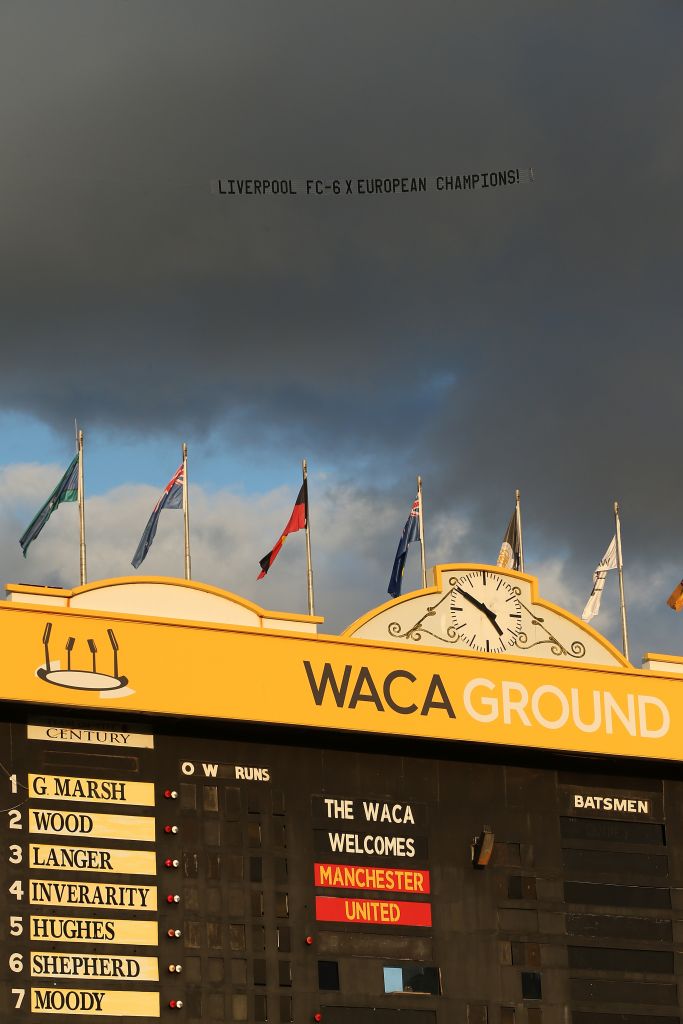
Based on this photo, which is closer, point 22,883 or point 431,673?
point 22,883

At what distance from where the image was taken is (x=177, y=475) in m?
38.9

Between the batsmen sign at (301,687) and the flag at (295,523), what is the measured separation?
2.89 m

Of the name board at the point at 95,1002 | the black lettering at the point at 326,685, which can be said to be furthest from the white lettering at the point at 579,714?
the name board at the point at 95,1002

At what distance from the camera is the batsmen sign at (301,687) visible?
33.8m

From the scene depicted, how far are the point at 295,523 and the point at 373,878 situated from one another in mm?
6958

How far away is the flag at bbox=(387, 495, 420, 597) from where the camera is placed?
134 ft

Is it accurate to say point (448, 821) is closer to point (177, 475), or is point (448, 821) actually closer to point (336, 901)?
point (336, 901)

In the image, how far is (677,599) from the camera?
141 ft

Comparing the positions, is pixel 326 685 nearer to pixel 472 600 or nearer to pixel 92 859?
pixel 472 600

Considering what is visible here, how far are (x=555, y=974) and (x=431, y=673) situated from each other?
17.3 feet

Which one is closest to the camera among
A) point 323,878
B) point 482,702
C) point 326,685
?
point 323,878

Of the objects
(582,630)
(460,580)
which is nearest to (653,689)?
(582,630)

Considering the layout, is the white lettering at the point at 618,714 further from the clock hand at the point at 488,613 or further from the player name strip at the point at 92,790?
the player name strip at the point at 92,790

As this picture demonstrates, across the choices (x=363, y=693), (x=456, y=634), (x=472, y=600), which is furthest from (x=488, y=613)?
(x=363, y=693)
